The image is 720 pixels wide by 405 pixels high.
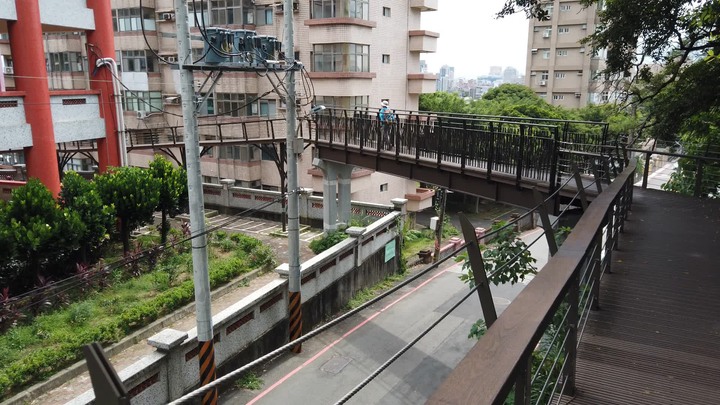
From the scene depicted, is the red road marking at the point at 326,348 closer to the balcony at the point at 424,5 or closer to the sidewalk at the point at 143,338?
the sidewalk at the point at 143,338

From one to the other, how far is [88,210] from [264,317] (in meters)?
5.41

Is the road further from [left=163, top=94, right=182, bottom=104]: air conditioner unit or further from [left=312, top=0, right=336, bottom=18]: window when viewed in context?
[left=163, top=94, right=182, bottom=104]: air conditioner unit

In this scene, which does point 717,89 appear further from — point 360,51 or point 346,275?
point 360,51

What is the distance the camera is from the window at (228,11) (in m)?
29.6

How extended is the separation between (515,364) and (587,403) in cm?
207

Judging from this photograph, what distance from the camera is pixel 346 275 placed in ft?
56.8

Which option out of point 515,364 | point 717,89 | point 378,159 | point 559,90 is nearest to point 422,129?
point 378,159

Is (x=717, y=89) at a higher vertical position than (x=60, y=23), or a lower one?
lower

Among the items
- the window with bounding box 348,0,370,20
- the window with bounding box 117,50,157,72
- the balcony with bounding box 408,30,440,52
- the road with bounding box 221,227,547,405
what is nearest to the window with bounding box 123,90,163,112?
the window with bounding box 117,50,157,72

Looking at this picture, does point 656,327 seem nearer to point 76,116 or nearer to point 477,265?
point 477,265

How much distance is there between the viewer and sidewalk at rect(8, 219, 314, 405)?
945cm

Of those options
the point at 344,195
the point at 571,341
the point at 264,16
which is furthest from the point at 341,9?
the point at 571,341

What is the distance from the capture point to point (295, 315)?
1357cm

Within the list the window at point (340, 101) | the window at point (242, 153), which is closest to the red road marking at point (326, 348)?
the window at point (340, 101)
